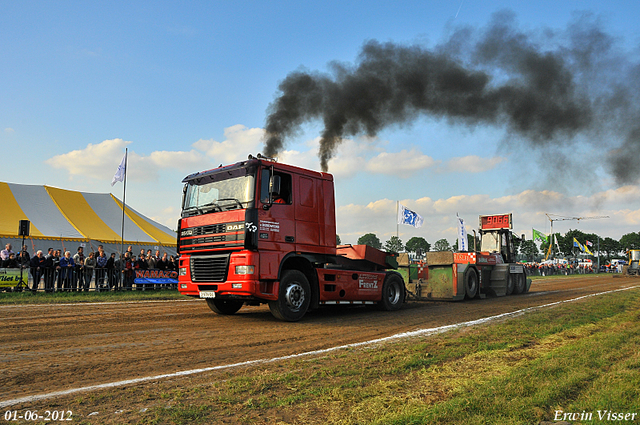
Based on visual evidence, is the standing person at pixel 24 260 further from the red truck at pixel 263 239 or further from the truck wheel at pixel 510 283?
the truck wheel at pixel 510 283

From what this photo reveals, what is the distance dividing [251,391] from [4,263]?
49.4 ft

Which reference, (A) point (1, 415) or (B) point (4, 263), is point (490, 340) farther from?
(B) point (4, 263)

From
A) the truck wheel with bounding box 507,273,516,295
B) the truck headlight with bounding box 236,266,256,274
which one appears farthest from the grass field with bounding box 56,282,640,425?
the truck wheel with bounding box 507,273,516,295

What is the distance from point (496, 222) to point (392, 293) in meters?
9.97

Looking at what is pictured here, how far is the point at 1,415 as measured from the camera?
373 cm

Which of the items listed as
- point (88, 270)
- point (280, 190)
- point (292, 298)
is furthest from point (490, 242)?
point (88, 270)

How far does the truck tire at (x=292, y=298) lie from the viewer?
9547 mm

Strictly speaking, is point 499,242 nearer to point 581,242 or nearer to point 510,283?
point 510,283

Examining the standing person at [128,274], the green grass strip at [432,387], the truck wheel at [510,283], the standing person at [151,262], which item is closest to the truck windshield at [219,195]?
the green grass strip at [432,387]

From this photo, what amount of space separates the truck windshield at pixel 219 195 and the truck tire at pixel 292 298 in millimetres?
1821

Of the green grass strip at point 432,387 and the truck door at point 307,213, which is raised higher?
the truck door at point 307,213

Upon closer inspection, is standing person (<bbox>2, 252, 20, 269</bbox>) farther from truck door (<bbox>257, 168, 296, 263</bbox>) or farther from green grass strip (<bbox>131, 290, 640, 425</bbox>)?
green grass strip (<bbox>131, 290, 640, 425</bbox>)

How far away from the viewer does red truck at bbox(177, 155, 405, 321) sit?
30.0 ft

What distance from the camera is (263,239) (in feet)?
30.2
